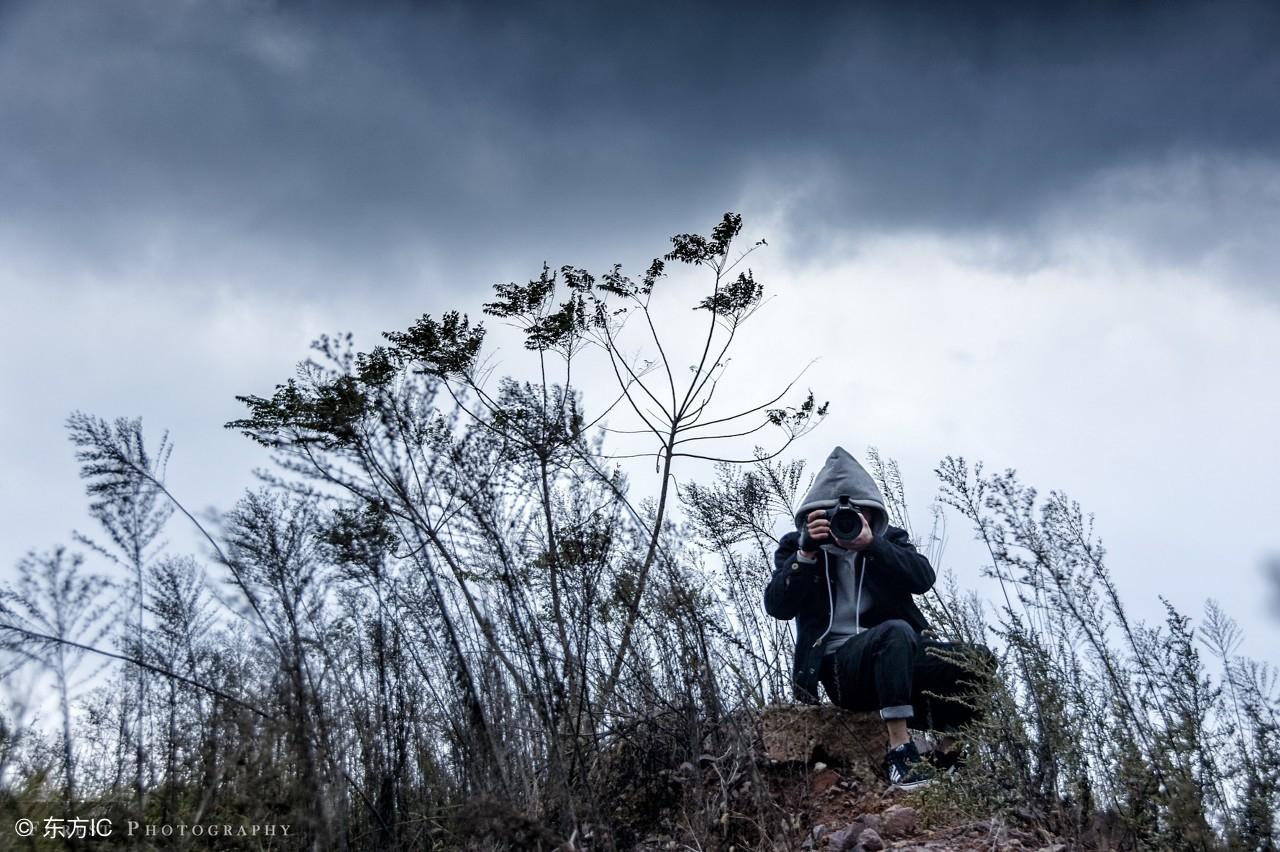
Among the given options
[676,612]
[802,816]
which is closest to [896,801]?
[802,816]

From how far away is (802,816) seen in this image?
388cm

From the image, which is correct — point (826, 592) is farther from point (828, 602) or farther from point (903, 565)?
point (903, 565)

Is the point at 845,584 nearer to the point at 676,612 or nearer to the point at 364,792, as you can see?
the point at 676,612

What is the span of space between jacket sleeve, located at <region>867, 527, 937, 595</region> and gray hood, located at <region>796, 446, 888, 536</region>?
23 cm

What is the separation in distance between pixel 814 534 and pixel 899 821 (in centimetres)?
145

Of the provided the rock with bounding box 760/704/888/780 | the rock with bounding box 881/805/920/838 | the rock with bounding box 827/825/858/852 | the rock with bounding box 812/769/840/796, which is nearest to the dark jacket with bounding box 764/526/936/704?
the rock with bounding box 760/704/888/780

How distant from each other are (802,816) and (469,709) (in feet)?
5.46

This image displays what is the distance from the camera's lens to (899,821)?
3715mm

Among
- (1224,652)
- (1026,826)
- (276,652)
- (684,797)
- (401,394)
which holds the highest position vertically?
(401,394)

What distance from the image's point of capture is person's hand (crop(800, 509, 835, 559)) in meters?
4.64

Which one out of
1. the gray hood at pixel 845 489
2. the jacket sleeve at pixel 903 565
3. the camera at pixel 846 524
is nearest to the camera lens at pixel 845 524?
the camera at pixel 846 524

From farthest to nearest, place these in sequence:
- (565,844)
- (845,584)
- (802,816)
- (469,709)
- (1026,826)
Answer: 1. (845,584)
2. (802,816)
3. (1026,826)
4. (469,709)
5. (565,844)

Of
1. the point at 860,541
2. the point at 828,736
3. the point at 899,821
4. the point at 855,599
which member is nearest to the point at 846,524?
the point at 860,541

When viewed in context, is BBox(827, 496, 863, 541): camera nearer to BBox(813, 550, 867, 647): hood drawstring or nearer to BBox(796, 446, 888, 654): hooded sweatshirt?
BBox(796, 446, 888, 654): hooded sweatshirt
